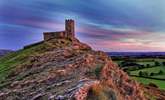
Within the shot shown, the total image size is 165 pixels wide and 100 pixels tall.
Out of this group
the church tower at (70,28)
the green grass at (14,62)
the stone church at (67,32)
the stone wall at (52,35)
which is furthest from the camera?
the church tower at (70,28)

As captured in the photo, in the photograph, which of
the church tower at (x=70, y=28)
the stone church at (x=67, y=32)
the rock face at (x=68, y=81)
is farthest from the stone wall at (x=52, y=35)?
the rock face at (x=68, y=81)

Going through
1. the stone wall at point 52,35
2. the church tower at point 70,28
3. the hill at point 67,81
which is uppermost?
the church tower at point 70,28

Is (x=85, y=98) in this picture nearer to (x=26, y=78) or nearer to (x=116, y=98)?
(x=116, y=98)

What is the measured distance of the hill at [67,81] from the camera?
834 inches

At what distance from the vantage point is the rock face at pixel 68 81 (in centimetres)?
2117

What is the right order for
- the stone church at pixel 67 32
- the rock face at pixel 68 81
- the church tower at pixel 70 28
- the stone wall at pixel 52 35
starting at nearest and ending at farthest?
the rock face at pixel 68 81
the stone wall at pixel 52 35
the stone church at pixel 67 32
the church tower at pixel 70 28

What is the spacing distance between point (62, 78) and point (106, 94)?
4259 millimetres

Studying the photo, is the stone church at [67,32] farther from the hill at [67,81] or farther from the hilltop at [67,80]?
the hill at [67,81]

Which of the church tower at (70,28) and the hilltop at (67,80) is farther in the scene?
the church tower at (70,28)

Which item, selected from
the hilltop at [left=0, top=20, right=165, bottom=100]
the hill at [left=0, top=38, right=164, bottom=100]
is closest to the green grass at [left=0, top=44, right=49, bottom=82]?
the hilltop at [left=0, top=20, right=165, bottom=100]

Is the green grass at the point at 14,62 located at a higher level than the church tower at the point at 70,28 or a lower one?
lower

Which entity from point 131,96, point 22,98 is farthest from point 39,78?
point 131,96

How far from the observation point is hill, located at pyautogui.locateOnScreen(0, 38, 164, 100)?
21.2 metres

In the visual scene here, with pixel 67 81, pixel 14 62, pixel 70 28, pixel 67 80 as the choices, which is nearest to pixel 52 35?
pixel 70 28
